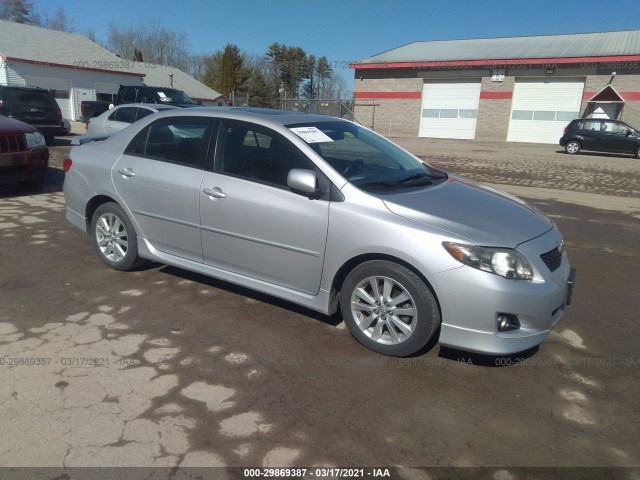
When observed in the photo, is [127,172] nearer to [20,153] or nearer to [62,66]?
[20,153]

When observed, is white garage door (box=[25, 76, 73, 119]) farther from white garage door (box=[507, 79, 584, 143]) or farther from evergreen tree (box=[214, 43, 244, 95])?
white garage door (box=[507, 79, 584, 143])

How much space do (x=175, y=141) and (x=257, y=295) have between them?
5.20 ft

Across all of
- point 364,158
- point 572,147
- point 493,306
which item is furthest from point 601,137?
point 493,306

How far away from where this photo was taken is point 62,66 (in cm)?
2959

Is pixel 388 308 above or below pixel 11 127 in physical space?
below

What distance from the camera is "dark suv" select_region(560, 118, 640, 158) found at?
19.5m

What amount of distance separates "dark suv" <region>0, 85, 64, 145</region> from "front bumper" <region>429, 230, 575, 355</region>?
49.9 ft

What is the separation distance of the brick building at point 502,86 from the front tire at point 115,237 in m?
28.0

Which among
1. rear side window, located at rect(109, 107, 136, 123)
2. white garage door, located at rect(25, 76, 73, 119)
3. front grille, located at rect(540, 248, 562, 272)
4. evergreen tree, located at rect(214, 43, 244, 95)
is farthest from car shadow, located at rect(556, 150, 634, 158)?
evergreen tree, located at rect(214, 43, 244, 95)

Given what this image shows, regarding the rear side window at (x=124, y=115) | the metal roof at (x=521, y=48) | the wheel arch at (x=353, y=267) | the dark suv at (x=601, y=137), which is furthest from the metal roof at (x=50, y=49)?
the wheel arch at (x=353, y=267)

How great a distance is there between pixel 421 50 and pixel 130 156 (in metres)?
34.0

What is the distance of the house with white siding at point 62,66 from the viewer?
2823cm

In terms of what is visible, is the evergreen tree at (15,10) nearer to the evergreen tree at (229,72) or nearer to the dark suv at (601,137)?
the evergreen tree at (229,72)

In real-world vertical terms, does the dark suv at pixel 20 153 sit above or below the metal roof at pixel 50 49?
below
